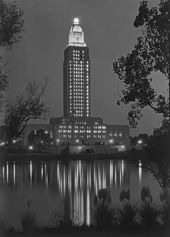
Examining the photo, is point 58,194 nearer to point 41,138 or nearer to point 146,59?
point 146,59

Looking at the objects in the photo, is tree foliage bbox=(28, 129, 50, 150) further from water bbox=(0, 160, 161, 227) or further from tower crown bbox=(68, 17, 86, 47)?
water bbox=(0, 160, 161, 227)

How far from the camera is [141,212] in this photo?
6520mm

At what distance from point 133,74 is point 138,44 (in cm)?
40

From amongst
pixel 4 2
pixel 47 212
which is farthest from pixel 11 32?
pixel 47 212

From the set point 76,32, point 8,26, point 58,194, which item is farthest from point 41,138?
point 8,26

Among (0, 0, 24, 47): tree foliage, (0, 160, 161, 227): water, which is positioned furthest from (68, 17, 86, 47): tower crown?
(0, 160, 161, 227): water

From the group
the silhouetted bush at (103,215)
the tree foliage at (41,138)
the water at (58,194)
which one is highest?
the silhouetted bush at (103,215)

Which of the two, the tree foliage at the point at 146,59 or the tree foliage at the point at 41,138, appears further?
the tree foliage at the point at 41,138

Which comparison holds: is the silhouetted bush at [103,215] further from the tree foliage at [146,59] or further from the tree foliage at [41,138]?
the tree foliage at [41,138]

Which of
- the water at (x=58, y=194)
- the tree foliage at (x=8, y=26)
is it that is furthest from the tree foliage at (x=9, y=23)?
the water at (x=58, y=194)

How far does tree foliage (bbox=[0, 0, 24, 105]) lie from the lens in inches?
196

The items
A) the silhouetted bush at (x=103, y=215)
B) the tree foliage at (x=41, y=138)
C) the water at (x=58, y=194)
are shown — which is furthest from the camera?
the tree foliage at (x=41, y=138)

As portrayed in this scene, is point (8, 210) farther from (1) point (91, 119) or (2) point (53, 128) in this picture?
(1) point (91, 119)

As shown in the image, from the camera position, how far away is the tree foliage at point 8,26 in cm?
498
